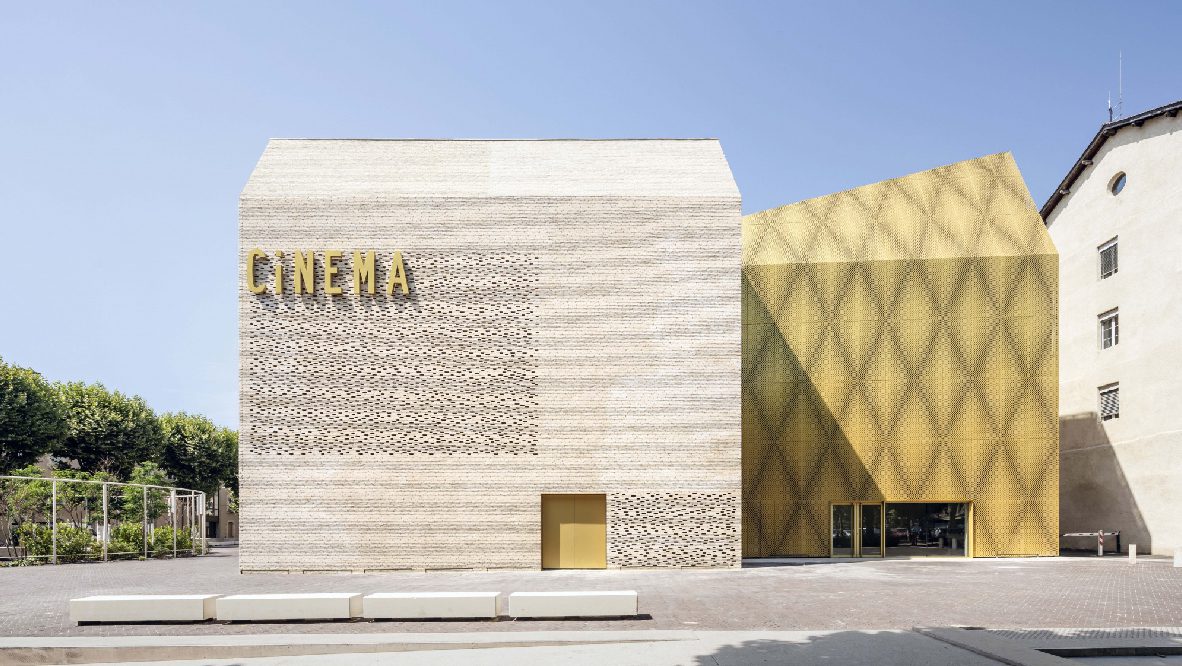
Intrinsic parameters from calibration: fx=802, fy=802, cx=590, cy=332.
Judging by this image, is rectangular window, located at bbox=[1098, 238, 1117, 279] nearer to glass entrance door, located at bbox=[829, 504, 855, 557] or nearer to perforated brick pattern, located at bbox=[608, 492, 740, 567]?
glass entrance door, located at bbox=[829, 504, 855, 557]

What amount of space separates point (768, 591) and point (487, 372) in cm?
1017

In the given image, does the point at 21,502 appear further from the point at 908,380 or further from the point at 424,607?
the point at 908,380

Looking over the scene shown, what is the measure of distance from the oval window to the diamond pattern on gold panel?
6868mm

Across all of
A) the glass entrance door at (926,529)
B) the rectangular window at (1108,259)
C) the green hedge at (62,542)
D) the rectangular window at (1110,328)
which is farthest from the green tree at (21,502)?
the rectangular window at (1108,259)

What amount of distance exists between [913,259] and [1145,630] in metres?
18.0

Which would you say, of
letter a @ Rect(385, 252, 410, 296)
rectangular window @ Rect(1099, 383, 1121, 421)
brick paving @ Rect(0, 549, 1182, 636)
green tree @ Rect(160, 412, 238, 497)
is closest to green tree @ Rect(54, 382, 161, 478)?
green tree @ Rect(160, 412, 238, 497)

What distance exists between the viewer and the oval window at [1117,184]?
32.8 m

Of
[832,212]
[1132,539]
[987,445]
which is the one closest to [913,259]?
[832,212]

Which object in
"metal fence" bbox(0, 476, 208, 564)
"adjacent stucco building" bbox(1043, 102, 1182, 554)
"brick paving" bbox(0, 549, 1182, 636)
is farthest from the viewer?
"metal fence" bbox(0, 476, 208, 564)

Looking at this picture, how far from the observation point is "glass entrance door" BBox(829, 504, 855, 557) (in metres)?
28.4

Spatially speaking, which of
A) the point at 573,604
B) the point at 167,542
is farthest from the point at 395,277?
the point at 167,542

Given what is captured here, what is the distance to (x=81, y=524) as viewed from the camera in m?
34.7

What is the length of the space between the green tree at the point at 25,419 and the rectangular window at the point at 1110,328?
160 ft

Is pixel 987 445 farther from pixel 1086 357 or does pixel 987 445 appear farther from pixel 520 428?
pixel 520 428
